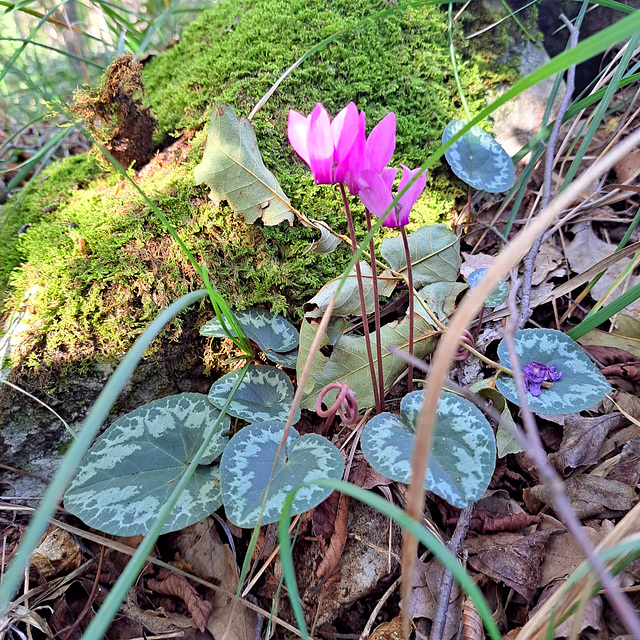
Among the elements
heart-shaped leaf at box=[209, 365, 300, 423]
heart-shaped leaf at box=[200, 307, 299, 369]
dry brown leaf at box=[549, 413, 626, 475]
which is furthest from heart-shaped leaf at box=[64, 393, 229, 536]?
dry brown leaf at box=[549, 413, 626, 475]

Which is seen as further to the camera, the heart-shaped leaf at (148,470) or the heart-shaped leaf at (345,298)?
the heart-shaped leaf at (345,298)

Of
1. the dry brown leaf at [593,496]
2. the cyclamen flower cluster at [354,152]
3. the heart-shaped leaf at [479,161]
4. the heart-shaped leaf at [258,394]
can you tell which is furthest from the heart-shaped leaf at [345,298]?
the dry brown leaf at [593,496]

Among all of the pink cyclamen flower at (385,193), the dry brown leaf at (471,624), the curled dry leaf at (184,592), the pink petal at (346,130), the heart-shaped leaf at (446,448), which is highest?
the pink petal at (346,130)

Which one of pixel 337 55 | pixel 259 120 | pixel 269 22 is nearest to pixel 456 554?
pixel 259 120

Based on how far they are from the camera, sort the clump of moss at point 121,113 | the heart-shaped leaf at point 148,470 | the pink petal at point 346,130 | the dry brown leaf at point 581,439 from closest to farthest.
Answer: the pink petal at point 346,130
the heart-shaped leaf at point 148,470
the dry brown leaf at point 581,439
the clump of moss at point 121,113

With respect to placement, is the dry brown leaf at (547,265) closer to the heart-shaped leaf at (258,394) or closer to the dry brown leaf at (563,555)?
the dry brown leaf at (563,555)

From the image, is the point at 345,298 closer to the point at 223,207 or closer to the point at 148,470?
the point at 223,207
